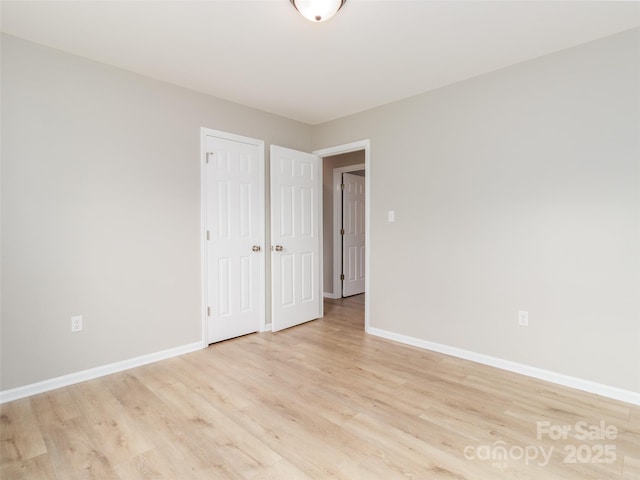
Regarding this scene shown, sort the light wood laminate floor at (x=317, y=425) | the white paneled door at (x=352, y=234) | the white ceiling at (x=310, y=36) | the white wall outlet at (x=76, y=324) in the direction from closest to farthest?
the light wood laminate floor at (x=317, y=425), the white ceiling at (x=310, y=36), the white wall outlet at (x=76, y=324), the white paneled door at (x=352, y=234)

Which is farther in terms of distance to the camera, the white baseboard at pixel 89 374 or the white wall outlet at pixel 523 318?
the white wall outlet at pixel 523 318

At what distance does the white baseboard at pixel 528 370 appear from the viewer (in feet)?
7.38

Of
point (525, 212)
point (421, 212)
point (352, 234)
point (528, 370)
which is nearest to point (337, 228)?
point (352, 234)

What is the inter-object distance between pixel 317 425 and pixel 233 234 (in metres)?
2.08

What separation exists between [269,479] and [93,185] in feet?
7.89

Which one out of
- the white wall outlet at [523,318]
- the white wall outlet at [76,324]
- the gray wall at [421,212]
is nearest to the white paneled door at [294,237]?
the gray wall at [421,212]

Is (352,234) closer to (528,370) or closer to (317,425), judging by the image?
(528,370)

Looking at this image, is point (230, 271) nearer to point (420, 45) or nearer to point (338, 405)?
point (338, 405)

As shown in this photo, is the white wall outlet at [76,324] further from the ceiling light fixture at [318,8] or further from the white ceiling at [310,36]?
the ceiling light fixture at [318,8]

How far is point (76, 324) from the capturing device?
99.3 inches

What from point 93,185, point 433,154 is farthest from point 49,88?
point 433,154

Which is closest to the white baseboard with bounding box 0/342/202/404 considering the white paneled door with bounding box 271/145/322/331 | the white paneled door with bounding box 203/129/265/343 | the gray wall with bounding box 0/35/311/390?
the gray wall with bounding box 0/35/311/390

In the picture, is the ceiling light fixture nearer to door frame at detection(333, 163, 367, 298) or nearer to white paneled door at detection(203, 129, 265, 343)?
white paneled door at detection(203, 129, 265, 343)

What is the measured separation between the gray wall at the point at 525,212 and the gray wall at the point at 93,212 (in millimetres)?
2045
